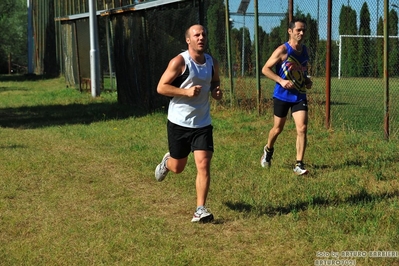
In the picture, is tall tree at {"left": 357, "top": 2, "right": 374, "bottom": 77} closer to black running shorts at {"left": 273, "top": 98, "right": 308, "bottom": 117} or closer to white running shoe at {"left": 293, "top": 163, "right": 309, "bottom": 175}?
black running shorts at {"left": 273, "top": 98, "right": 308, "bottom": 117}

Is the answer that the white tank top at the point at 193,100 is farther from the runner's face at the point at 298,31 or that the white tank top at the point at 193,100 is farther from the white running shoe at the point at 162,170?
the runner's face at the point at 298,31

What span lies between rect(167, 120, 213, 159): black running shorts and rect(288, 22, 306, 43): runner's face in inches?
95.6

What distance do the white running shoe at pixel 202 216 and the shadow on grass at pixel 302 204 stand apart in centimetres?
49

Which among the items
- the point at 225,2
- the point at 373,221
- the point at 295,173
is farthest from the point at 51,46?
the point at 373,221

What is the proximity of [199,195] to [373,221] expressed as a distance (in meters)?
1.66

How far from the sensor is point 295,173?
29.6 feet

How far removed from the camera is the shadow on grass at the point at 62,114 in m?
15.9

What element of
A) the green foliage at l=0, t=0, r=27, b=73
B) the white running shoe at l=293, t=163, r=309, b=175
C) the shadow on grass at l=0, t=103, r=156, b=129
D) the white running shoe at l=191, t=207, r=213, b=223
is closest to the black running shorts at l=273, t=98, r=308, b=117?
the white running shoe at l=293, t=163, r=309, b=175

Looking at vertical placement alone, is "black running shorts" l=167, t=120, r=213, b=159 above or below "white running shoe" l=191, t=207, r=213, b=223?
above

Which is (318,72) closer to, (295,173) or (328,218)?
(295,173)

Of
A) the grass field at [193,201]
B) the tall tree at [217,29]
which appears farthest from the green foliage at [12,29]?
the grass field at [193,201]

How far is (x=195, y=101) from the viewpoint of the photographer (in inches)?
279

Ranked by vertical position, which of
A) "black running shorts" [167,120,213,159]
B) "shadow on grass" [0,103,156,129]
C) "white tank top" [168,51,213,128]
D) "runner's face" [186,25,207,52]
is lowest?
"shadow on grass" [0,103,156,129]

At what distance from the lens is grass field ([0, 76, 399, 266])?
5.92 metres
